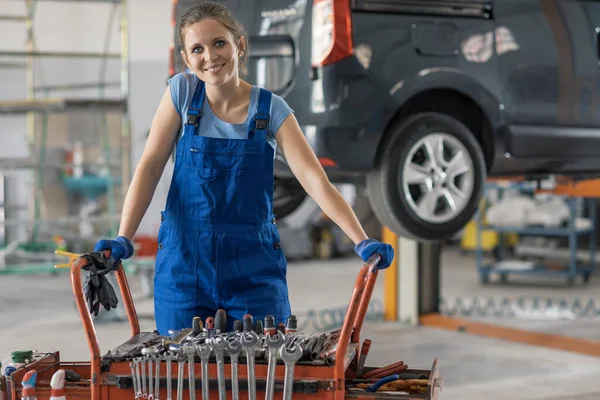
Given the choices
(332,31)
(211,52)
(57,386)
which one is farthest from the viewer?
(332,31)

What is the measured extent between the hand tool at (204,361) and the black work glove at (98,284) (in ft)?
1.29

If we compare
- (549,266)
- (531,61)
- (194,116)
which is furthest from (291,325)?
(549,266)

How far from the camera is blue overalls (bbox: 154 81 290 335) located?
7.84ft

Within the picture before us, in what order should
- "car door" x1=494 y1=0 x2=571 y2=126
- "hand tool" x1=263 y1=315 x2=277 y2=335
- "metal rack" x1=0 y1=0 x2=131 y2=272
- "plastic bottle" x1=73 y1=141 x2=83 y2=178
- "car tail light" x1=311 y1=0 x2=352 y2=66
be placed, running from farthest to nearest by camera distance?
1. "plastic bottle" x1=73 y1=141 x2=83 y2=178
2. "metal rack" x1=0 y1=0 x2=131 y2=272
3. "car door" x1=494 y1=0 x2=571 y2=126
4. "car tail light" x1=311 y1=0 x2=352 y2=66
5. "hand tool" x1=263 y1=315 x2=277 y2=335

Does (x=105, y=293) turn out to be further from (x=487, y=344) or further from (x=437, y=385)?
(x=487, y=344)

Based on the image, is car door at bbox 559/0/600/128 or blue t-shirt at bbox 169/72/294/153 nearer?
blue t-shirt at bbox 169/72/294/153

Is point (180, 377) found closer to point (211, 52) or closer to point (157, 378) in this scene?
point (157, 378)

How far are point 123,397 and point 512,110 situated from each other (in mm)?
2714

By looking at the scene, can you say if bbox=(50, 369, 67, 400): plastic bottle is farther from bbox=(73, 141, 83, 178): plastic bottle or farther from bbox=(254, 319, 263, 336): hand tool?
bbox=(73, 141, 83, 178): plastic bottle

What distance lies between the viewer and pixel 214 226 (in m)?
2.39

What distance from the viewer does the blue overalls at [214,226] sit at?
239cm

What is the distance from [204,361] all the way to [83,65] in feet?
32.2

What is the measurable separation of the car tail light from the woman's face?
141 centimetres

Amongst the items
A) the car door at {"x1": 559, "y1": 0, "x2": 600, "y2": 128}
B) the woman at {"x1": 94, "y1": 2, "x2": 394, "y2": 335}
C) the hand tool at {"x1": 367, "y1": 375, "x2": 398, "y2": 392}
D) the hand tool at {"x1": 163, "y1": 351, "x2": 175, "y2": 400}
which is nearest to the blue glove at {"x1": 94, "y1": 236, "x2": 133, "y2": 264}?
the woman at {"x1": 94, "y1": 2, "x2": 394, "y2": 335}
